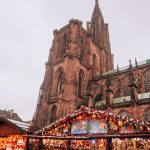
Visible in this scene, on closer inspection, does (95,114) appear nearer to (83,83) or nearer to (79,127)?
(79,127)

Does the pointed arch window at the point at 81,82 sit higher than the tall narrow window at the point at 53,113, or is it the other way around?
the pointed arch window at the point at 81,82

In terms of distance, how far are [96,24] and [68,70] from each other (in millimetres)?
21340

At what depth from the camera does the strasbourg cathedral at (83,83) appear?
24.0 meters

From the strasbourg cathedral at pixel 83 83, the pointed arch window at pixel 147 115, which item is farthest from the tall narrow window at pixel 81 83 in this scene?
the pointed arch window at pixel 147 115

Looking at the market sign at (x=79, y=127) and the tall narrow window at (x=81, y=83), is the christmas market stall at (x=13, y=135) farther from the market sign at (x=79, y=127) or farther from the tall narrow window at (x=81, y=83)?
the tall narrow window at (x=81, y=83)

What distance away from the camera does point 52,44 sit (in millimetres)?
35875

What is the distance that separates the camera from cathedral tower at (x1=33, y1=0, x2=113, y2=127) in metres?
26.5

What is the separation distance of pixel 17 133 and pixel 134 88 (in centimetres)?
1674

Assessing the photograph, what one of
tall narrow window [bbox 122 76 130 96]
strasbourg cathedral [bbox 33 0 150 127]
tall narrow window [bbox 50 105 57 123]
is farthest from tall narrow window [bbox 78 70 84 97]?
tall narrow window [bbox 122 76 130 96]

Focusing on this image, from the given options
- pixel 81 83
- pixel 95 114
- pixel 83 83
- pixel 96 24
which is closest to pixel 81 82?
pixel 81 83

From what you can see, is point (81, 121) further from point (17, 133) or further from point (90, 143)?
point (17, 133)

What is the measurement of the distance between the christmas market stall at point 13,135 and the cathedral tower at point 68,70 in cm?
1421

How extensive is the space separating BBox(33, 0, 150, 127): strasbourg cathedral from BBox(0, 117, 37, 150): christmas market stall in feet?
46.7

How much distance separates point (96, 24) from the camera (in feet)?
149
